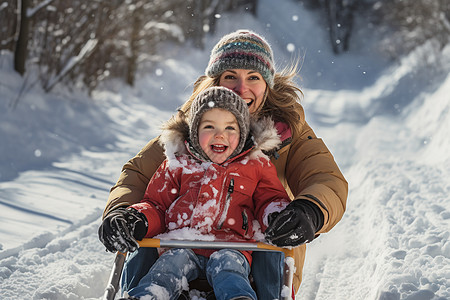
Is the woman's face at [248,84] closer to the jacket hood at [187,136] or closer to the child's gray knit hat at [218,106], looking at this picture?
the jacket hood at [187,136]

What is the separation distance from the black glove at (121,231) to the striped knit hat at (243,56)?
121 centimetres

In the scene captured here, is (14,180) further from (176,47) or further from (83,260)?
(176,47)

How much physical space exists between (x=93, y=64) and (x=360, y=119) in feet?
22.4

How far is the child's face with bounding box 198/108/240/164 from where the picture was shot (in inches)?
95.6

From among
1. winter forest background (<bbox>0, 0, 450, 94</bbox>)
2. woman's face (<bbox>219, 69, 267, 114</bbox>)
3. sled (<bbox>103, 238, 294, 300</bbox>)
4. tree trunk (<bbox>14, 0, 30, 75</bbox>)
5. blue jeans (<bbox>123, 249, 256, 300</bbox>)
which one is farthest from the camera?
winter forest background (<bbox>0, 0, 450, 94</bbox>)

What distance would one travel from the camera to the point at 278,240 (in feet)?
7.13

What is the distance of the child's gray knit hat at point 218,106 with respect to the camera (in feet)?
8.13

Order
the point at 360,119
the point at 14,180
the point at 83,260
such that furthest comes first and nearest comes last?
the point at 360,119, the point at 14,180, the point at 83,260

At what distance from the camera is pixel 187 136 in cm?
270

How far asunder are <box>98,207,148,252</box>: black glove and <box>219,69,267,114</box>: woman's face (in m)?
1.09

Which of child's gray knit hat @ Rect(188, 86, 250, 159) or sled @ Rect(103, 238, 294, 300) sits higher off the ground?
child's gray knit hat @ Rect(188, 86, 250, 159)

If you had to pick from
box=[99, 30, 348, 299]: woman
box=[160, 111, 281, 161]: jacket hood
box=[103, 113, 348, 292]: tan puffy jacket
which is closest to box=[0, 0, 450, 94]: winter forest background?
box=[99, 30, 348, 299]: woman

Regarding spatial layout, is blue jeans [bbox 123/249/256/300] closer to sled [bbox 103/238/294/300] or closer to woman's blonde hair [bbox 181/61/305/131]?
sled [bbox 103/238/294/300]

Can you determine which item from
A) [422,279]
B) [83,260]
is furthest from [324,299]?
[83,260]
